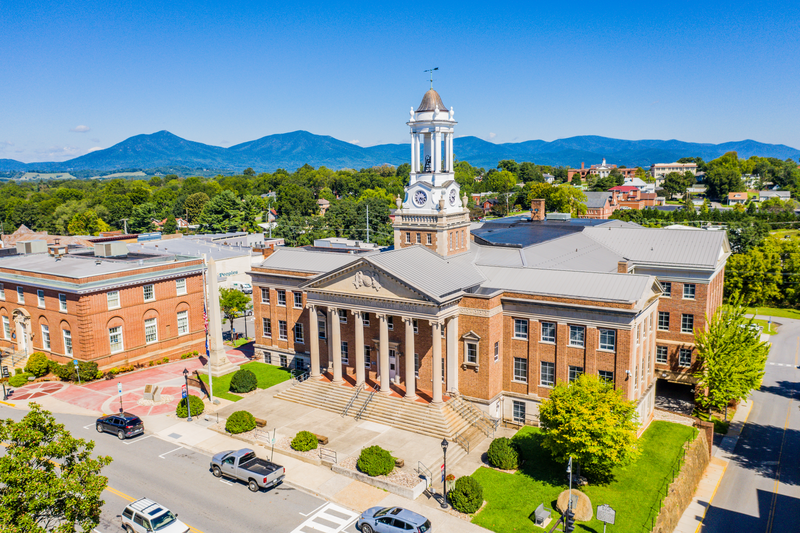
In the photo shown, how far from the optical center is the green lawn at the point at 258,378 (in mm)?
50122

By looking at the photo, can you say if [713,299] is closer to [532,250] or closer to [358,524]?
[532,250]

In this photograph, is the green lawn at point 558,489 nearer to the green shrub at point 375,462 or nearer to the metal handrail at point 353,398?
the green shrub at point 375,462

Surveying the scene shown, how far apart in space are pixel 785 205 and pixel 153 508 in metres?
178

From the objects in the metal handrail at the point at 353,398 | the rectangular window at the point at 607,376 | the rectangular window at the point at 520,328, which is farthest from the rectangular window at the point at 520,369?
the metal handrail at the point at 353,398

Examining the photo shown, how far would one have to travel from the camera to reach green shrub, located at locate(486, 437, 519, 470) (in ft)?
119

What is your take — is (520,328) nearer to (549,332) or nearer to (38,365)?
(549,332)

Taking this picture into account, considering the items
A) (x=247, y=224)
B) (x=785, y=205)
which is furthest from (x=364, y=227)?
(x=785, y=205)

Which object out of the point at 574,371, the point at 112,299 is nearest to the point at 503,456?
the point at 574,371

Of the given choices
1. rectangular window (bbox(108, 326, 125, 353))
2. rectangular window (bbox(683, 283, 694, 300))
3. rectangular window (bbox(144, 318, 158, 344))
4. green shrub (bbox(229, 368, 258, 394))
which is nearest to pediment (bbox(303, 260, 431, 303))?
green shrub (bbox(229, 368, 258, 394))

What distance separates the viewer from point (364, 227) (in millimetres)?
148625

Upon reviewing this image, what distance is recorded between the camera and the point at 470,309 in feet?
142

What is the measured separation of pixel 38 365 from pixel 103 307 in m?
7.96

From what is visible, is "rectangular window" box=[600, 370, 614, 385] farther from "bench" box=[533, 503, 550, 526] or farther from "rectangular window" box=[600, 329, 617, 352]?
"bench" box=[533, 503, 550, 526]

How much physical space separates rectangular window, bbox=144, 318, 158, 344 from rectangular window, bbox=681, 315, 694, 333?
51919 millimetres
